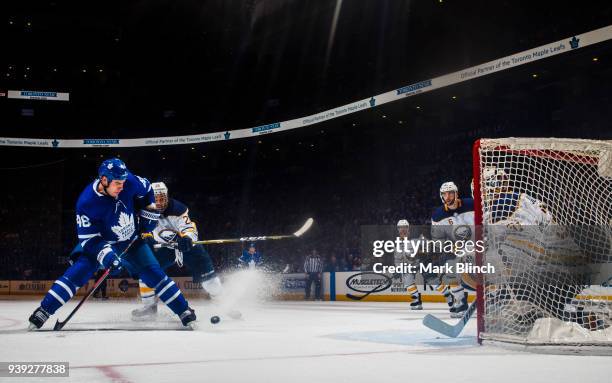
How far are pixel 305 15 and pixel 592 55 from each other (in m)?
10.7

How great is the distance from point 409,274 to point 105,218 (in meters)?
5.87

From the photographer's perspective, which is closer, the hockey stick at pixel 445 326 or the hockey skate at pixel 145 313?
the hockey stick at pixel 445 326

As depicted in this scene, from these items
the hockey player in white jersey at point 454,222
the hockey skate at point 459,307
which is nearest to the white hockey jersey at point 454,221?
the hockey player in white jersey at point 454,222

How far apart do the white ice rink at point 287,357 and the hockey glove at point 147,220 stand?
2.97 feet

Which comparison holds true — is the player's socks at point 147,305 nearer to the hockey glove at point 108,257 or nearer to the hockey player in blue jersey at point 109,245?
the hockey player in blue jersey at point 109,245

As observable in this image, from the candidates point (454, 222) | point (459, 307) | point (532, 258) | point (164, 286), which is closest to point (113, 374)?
point (164, 286)

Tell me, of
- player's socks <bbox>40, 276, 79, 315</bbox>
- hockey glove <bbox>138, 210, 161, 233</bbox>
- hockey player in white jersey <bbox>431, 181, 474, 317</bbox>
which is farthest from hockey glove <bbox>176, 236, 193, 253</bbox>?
hockey player in white jersey <bbox>431, 181, 474, 317</bbox>

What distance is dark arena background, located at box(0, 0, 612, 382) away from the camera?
45.1 ft

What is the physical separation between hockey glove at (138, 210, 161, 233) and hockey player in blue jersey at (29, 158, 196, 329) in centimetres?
8

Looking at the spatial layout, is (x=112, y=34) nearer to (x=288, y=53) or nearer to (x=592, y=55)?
(x=288, y=53)

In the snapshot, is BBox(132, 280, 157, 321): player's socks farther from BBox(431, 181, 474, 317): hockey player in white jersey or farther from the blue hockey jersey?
BBox(431, 181, 474, 317): hockey player in white jersey

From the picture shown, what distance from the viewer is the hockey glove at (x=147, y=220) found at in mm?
5832

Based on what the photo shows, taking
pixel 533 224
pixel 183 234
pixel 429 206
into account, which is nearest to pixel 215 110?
pixel 429 206

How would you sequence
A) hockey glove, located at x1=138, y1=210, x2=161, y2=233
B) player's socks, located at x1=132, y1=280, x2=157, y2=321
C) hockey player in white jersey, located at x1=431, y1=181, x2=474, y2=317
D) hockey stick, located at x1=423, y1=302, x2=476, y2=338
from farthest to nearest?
player's socks, located at x1=132, y1=280, x2=157, y2=321, hockey player in white jersey, located at x1=431, y1=181, x2=474, y2=317, hockey glove, located at x1=138, y1=210, x2=161, y2=233, hockey stick, located at x1=423, y1=302, x2=476, y2=338
